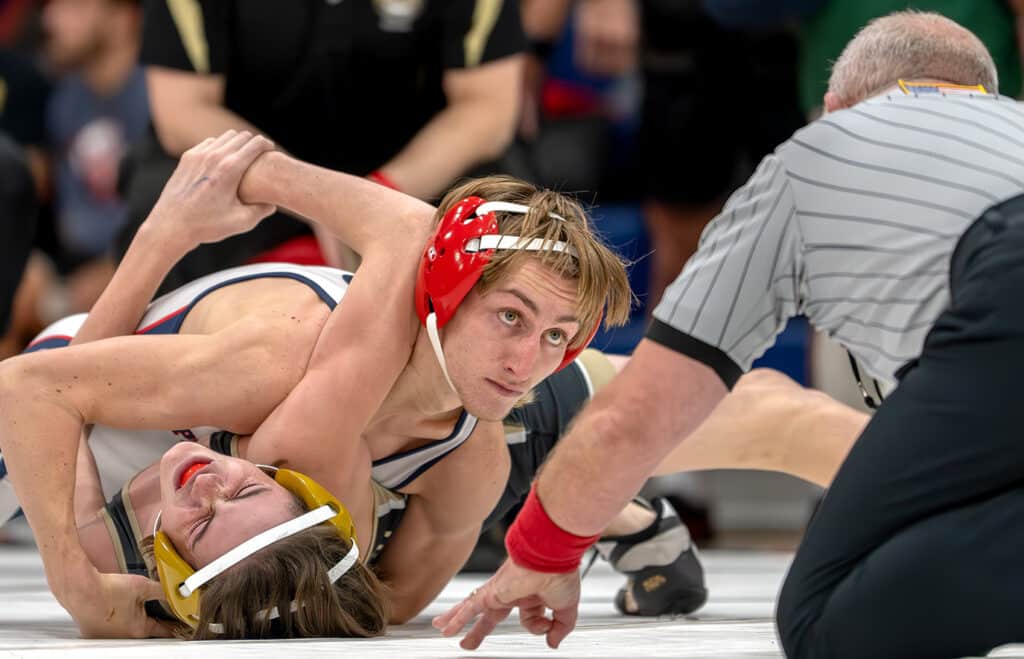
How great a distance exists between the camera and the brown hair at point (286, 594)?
2.54m

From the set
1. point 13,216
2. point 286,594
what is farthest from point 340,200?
point 13,216

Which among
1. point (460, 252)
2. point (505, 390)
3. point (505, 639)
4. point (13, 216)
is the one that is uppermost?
point (460, 252)

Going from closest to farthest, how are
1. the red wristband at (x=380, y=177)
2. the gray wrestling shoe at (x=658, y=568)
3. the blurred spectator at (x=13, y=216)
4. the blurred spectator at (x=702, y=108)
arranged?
the gray wrestling shoe at (x=658, y=568), the red wristband at (x=380, y=177), the blurred spectator at (x=13, y=216), the blurred spectator at (x=702, y=108)

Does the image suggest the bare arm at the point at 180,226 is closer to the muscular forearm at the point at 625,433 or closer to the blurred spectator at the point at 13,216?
the muscular forearm at the point at 625,433

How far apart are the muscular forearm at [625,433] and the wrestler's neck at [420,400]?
0.79 m

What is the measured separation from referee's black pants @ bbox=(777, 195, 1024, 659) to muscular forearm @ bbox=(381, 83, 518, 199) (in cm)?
249

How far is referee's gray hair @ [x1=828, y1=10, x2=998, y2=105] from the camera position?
7.10 feet

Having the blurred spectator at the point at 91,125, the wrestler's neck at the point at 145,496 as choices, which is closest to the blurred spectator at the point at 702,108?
the blurred spectator at the point at 91,125

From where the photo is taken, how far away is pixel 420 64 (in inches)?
178

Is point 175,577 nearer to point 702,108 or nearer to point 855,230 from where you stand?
point 855,230

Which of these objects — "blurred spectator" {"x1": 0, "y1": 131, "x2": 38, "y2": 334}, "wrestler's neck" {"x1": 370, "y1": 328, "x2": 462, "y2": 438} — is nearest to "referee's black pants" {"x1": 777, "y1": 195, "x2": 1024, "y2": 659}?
"wrestler's neck" {"x1": 370, "y1": 328, "x2": 462, "y2": 438}

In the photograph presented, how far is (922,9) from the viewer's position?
4.46 m

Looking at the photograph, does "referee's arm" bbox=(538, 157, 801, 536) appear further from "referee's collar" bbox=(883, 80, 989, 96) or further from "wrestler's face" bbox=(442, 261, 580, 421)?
"wrestler's face" bbox=(442, 261, 580, 421)

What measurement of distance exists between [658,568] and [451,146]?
1492 millimetres
